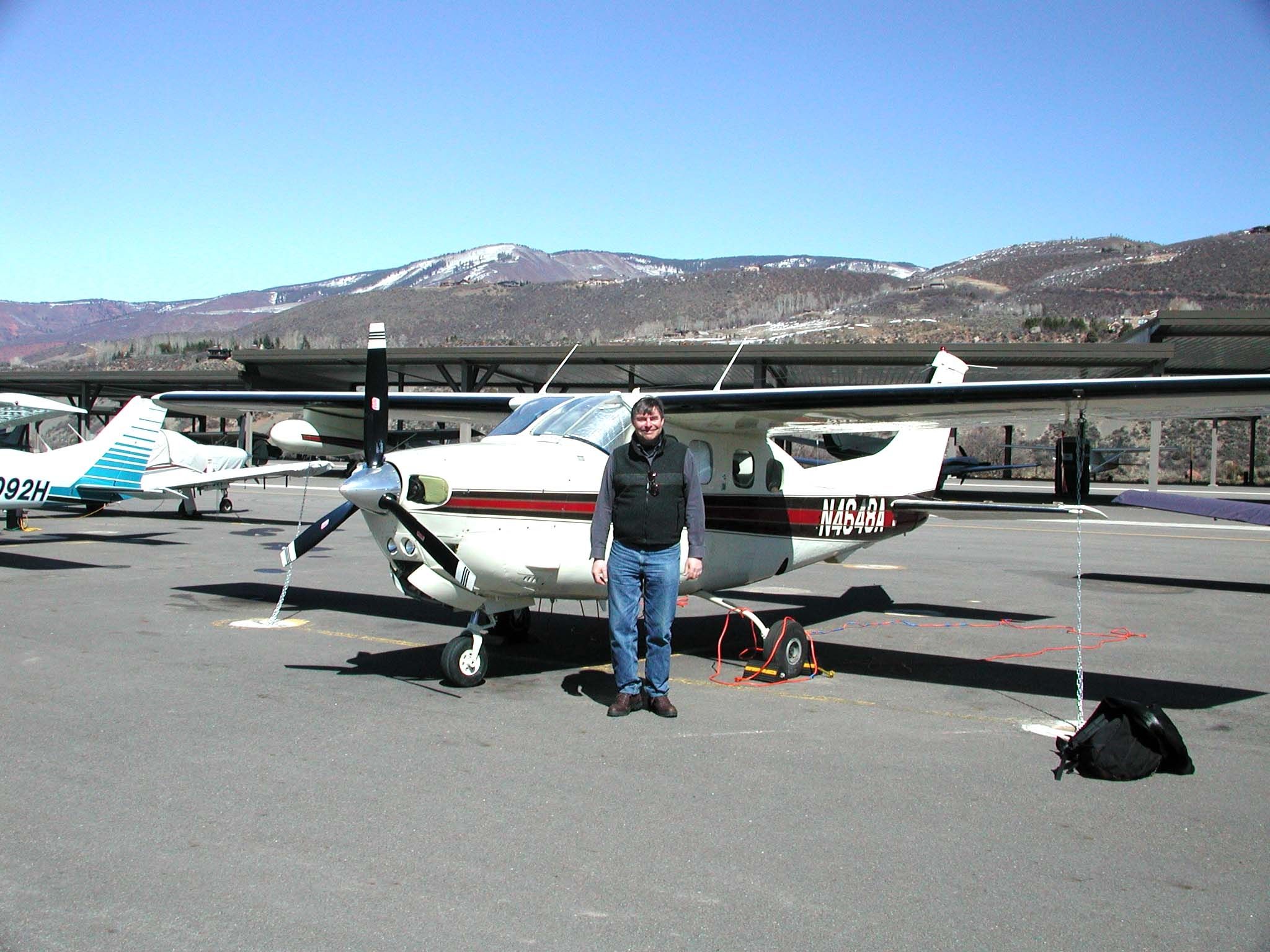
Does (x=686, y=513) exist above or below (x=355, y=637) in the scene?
above

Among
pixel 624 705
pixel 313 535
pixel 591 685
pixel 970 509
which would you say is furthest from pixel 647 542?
pixel 970 509

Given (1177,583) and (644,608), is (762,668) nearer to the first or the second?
(644,608)

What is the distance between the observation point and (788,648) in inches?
300

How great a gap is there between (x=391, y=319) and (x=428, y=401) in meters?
176

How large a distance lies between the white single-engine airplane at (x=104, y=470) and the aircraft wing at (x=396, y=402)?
286 cm

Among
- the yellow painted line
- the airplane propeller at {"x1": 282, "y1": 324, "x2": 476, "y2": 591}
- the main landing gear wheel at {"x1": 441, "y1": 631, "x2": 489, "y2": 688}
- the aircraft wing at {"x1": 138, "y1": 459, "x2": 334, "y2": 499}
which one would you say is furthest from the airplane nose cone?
the aircraft wing at {"x1": 138, "y1": 459, "x2": 334, "y2": 499}

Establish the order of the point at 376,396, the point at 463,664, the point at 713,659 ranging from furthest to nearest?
the point at 713,659
the point at 376,396
the point at 463,664

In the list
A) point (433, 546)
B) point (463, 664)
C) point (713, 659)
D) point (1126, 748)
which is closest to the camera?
point (1126, 748)

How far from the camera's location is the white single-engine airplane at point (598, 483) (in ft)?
22.5

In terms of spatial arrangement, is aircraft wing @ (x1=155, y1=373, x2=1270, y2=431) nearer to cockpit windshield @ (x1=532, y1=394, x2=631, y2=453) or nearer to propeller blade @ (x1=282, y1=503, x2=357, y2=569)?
cockpit windshield @ (x1=532, y1=394, x2=631, y2=453)

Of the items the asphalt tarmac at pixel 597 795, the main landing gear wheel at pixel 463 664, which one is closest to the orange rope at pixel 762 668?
the asphalt tarmac at pixel 597 795

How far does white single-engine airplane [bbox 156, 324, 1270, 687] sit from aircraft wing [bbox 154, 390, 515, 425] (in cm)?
40

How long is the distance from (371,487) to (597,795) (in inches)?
108

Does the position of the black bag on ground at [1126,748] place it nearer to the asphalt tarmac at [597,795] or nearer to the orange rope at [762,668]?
the asphalt tarmac at [597,795]
